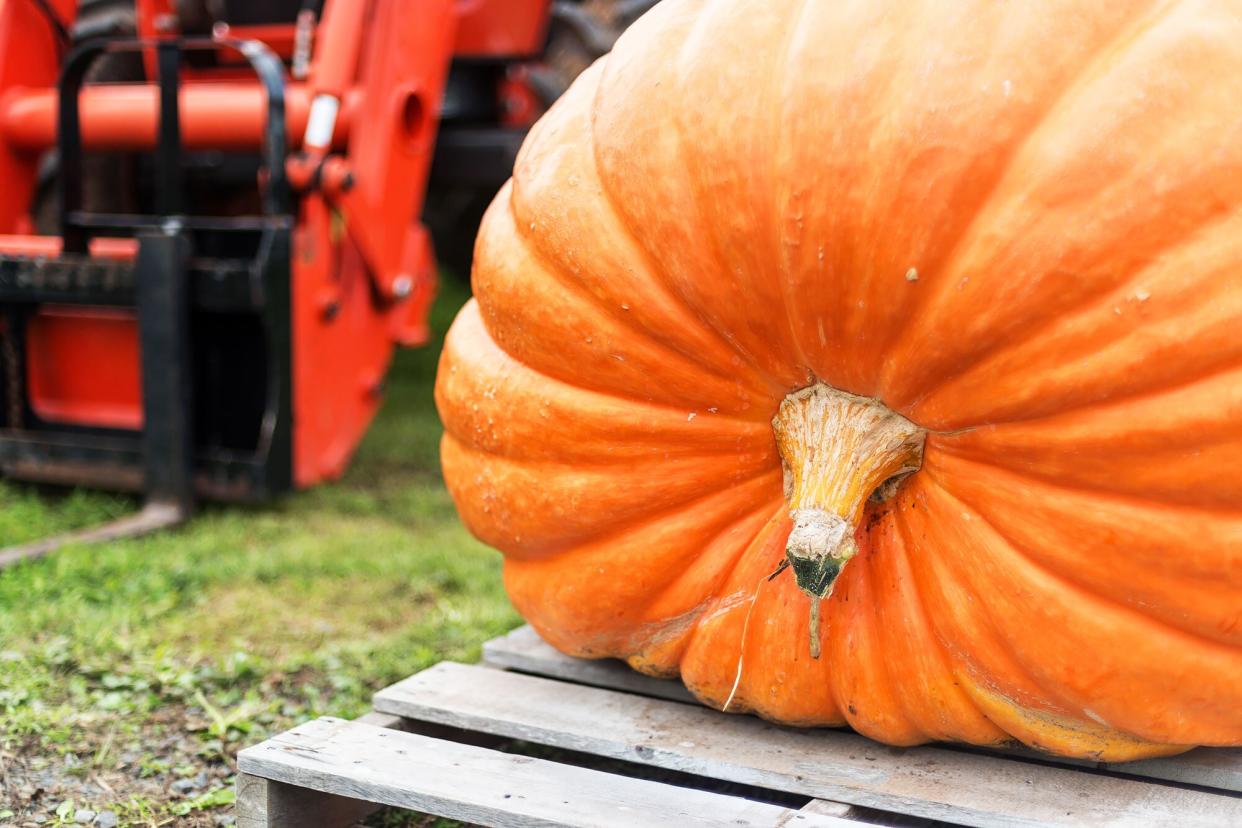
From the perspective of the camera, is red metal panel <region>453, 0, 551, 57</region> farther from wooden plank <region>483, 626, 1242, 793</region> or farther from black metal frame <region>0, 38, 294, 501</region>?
wooden plank <region>483, 626, 1242, 793</region>

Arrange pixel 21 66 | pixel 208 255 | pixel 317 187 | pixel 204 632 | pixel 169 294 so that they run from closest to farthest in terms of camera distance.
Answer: pixel 204 632
pixel 169 294
pixel 317 187
pixel 208 255
pixel 21 66

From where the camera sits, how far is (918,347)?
1.48 meters

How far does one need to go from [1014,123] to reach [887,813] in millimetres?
942

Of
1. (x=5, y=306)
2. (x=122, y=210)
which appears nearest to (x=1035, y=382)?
(x=5, y=306)

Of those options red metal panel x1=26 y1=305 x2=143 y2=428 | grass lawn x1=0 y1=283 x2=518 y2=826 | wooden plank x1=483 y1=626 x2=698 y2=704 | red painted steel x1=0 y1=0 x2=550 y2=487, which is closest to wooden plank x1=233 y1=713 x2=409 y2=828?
grass lawn x1=0 y1=283 x2=518 y2=826

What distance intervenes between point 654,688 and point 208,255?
215 cm

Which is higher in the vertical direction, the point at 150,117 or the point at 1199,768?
the point at 150,117

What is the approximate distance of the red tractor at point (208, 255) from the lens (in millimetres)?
3285

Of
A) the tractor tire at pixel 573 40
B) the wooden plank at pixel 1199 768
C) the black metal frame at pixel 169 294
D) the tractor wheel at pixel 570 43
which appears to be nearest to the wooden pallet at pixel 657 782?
the wooden plank at pixel 1199 768

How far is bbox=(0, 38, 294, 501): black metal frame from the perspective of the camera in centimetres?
325

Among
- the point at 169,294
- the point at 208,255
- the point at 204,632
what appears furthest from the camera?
the point at 208,255

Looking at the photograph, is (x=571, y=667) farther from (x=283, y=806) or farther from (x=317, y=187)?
(x=317, y=187)

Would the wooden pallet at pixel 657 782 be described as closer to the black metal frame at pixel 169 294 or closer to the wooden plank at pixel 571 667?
the wooden plank at pixel 571 667

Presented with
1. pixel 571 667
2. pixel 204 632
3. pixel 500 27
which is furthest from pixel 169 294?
pixel 500 27
